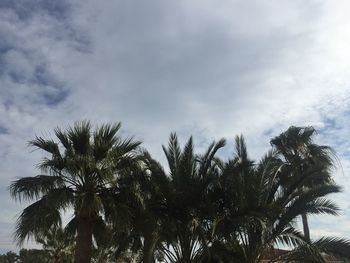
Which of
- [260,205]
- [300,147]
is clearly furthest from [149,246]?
[300,147]

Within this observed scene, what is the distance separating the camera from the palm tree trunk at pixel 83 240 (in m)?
13.7

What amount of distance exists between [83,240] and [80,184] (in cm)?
174

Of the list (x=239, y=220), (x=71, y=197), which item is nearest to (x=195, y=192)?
(x=239, y=220)

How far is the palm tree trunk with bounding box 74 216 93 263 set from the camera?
13.7 meters

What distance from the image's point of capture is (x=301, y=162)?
73.1 ft

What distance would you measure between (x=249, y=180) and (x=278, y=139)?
942 centimetres

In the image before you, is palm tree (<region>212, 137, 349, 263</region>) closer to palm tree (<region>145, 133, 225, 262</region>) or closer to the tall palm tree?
palm tree (<region>145, 133, 225, 262</region>)

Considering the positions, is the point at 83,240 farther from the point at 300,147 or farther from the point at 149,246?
the point at 300,147

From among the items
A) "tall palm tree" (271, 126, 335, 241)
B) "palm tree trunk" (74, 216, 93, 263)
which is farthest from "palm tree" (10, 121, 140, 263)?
"tall palm tree" (271, 126, 335, 241)

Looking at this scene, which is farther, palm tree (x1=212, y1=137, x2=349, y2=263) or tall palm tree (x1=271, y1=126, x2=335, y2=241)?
tall palm tree (x1=271, y1=126, x2=335, y2=241)

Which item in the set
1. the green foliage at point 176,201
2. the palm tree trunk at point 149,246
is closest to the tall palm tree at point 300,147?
the green foliage at point 176,201

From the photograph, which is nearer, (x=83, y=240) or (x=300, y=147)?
(x=83, y=240)

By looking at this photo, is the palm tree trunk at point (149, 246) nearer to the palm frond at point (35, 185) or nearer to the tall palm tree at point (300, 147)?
the palm frond at point (35, 185)

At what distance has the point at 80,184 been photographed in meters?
13.8
